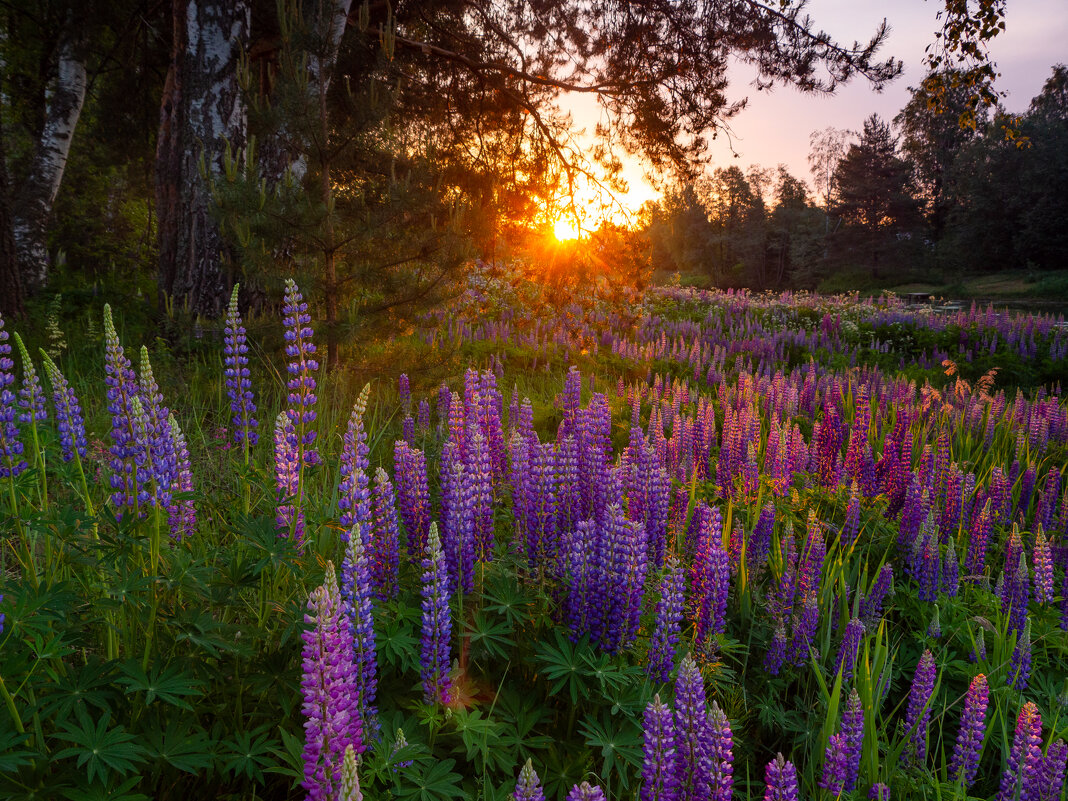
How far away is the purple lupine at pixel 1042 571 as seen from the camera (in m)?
3.05

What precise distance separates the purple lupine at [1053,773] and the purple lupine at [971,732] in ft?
0.72

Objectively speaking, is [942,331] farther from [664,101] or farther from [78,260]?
[78,260]

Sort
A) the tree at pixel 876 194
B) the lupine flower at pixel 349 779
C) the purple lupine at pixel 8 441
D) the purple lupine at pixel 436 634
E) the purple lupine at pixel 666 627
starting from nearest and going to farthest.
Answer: the lupine flower at pixel 349 779, the purple lupine at pixel 436 634, the purple lupine at pixel 666 627, the purple lupine at pixel 8 441, the tree at pixel 876 194

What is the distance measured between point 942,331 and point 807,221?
63618mm

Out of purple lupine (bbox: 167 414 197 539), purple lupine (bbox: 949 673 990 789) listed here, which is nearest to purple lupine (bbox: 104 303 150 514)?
purple lupine (bbox: 167 414 197 539)

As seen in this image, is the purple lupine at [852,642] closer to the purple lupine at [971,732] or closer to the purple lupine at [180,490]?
the purple lupine at [971,732]

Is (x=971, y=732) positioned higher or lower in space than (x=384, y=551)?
lower

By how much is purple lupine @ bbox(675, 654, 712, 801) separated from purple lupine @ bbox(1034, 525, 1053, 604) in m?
2.41

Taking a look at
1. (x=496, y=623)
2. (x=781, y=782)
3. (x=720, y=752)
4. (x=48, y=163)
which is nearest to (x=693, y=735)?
(x=720, y=752)

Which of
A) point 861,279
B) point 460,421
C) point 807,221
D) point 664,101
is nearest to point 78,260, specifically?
point 664,101

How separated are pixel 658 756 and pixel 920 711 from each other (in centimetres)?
128

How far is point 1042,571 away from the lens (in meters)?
3.16

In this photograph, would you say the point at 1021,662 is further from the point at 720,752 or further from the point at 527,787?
the point at 527,787

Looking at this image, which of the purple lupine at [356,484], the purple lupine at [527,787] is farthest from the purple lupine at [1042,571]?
the purple lupine at [356,484]
